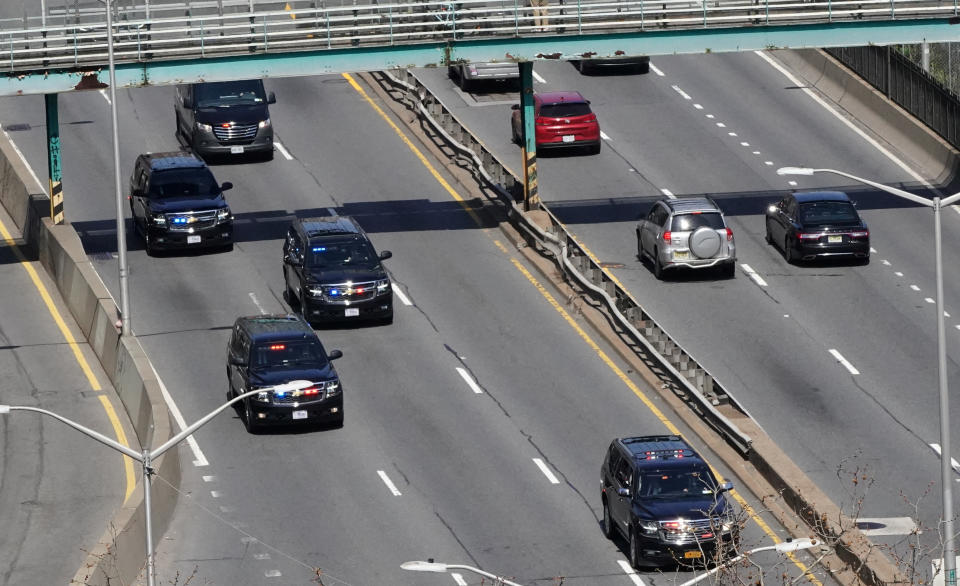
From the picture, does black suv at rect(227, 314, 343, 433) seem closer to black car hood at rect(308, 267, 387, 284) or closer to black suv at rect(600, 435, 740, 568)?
black car hood at rect(308, 267, 387, 284)

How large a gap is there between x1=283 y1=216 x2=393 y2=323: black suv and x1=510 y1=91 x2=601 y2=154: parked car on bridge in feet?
39.6

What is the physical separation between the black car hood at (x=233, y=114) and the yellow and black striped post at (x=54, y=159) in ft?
21.9

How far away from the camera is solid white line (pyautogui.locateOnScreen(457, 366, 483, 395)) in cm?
3831

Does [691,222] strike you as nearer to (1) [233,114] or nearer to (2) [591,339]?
(2) [591,339]

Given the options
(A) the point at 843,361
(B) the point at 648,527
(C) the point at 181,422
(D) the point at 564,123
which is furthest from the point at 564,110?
(B) the point at 648,527

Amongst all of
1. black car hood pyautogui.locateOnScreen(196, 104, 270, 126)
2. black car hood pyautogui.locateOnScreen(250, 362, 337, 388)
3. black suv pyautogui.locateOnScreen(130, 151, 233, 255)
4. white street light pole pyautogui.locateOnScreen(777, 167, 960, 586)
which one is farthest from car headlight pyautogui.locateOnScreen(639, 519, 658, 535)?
black car hood pyautogui.locateOnScreen(196, 104, 270, 126)

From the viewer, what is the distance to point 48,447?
36594mm

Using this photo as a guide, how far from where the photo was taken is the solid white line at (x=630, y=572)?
30.0 metres

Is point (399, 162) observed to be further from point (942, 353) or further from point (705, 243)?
point (942, 353)

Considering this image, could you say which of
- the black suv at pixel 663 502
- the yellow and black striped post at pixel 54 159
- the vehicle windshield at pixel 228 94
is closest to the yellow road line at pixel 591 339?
the black suv at pixel 663 502

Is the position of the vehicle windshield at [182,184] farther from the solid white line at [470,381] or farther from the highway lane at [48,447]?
the solid white line at [470,381]

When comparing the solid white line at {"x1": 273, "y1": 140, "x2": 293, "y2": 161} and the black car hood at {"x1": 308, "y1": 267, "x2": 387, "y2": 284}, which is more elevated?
the black car hood at {"x1": 308, "y1": 267, "x2": 387, "y2": 284}

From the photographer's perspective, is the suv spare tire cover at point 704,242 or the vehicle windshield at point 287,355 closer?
the vehicle windshield at point 287,355

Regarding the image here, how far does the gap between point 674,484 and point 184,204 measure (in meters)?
19.2
